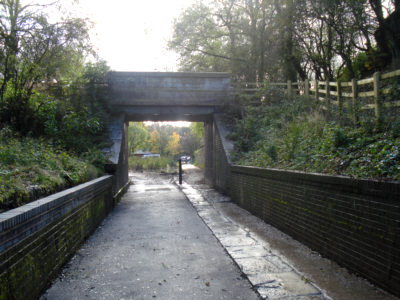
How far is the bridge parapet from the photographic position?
51.0ft

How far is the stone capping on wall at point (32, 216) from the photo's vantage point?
2898 millimetres

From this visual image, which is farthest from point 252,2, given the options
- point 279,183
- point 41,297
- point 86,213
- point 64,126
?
point 41,297

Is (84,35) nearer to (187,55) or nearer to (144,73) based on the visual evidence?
(144,73)

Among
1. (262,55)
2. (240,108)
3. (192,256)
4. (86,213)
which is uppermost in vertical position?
(262,55)

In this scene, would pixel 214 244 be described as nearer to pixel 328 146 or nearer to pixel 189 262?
pixel 189 262

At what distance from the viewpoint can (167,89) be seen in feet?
51.5

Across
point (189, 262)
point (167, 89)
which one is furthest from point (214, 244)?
point (167, 89)

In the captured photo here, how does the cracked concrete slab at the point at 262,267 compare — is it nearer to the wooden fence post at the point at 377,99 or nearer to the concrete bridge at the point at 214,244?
the concrete bridge at the point at 214,244

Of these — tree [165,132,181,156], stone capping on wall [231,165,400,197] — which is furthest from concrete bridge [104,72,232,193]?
tree [165,132,181,156]

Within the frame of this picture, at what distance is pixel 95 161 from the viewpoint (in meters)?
10.4

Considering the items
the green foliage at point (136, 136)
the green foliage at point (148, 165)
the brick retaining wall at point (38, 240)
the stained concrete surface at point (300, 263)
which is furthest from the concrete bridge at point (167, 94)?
the green foliage at point (136, 136)

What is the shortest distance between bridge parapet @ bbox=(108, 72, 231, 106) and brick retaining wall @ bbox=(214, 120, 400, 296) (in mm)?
9109

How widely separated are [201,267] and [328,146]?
3.42 m

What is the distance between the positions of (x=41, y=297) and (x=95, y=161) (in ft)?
23.2
